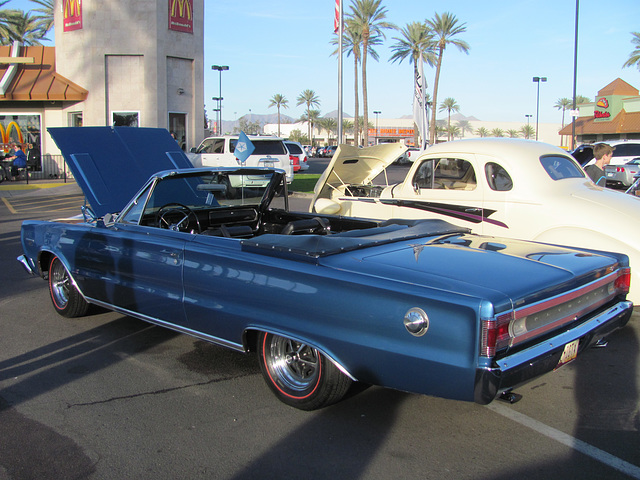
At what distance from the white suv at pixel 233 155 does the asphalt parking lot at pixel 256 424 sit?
13.3 metres

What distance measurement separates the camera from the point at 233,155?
58.9ft

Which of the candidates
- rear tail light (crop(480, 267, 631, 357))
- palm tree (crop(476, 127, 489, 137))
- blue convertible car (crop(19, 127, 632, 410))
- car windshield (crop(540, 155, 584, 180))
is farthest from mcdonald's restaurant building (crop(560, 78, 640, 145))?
blue convertible car (crop(19, 127, 632, 410))

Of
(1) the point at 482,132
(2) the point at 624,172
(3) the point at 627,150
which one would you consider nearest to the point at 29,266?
(2) the point at 624,172

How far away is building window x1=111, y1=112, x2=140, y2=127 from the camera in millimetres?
23406

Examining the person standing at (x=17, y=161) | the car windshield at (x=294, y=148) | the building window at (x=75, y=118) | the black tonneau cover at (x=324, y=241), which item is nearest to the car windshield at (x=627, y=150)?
the car windshield at (x=294, y=148)

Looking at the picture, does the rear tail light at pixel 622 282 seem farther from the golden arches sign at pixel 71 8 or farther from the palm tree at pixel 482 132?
the palm tree at pixel 482 132

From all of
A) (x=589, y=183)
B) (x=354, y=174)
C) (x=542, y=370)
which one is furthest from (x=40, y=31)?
(x=542, y=370)

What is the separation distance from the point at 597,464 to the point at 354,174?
20.9 feet

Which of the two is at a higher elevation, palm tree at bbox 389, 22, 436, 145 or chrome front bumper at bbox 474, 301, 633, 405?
palm tree at bbox 389, 22, 436, 145

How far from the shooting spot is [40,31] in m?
38.7

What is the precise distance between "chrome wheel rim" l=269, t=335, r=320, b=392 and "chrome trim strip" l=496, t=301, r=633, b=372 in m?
1.27

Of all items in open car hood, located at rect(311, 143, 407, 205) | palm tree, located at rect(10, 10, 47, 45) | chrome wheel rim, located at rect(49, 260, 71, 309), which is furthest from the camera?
palm tree, located at rect(10, 10, 47, 45)

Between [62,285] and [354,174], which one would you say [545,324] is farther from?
[354,174]

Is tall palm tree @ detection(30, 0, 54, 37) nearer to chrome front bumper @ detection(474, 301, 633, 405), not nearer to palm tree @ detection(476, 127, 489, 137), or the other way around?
chrome front bumper @ detection(474, 301, 633, 405)
